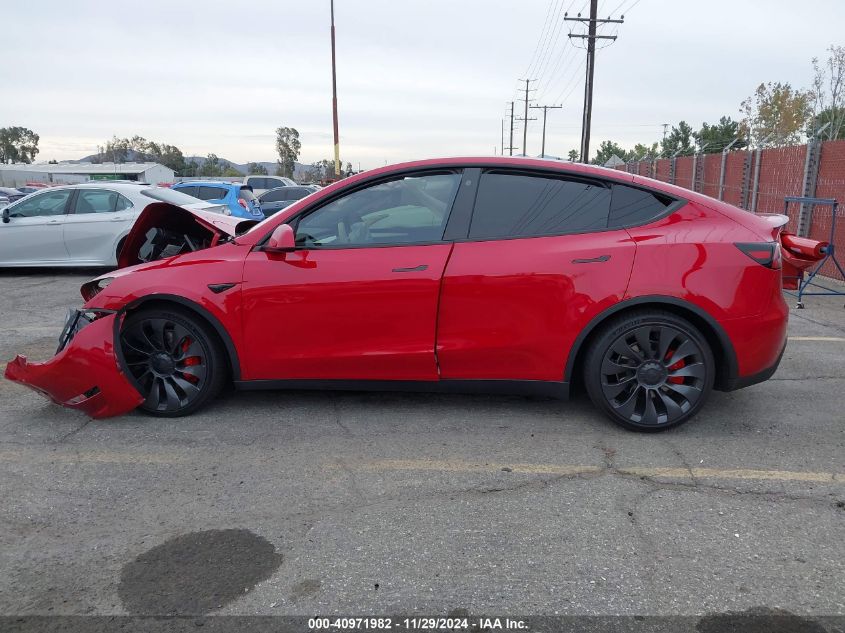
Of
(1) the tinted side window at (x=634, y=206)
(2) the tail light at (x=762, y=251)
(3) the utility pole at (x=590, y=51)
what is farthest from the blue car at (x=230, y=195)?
(3) the utility pole at (x=590, y=51)

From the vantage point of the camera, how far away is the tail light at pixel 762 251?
3.76 m

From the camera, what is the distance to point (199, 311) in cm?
402

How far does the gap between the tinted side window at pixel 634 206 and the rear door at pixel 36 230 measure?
927 centimetres

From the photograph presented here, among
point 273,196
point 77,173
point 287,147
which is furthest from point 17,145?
point 273,196

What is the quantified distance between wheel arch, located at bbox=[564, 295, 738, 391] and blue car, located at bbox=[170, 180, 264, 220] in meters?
11.2

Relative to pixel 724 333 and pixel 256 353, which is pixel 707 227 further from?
pixel 256 353

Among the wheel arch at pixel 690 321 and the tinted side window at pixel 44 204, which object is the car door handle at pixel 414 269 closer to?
the wheel arch at pixel 690 321

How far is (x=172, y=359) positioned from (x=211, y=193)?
1257cm

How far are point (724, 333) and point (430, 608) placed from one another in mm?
2413

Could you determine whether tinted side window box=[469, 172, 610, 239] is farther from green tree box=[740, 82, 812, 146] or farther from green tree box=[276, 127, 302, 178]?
green tree box=[276, 127, 302, 178]

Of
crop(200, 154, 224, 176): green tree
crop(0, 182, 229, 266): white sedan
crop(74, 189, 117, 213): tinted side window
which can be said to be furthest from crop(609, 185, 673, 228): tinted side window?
crop(200, 154, 224, 176): green tree

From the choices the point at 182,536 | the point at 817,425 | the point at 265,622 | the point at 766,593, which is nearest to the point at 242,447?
the point at 182,536

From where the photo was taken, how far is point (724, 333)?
12.4 ft

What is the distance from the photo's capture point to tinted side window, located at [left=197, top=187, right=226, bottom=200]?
15.6 meters
